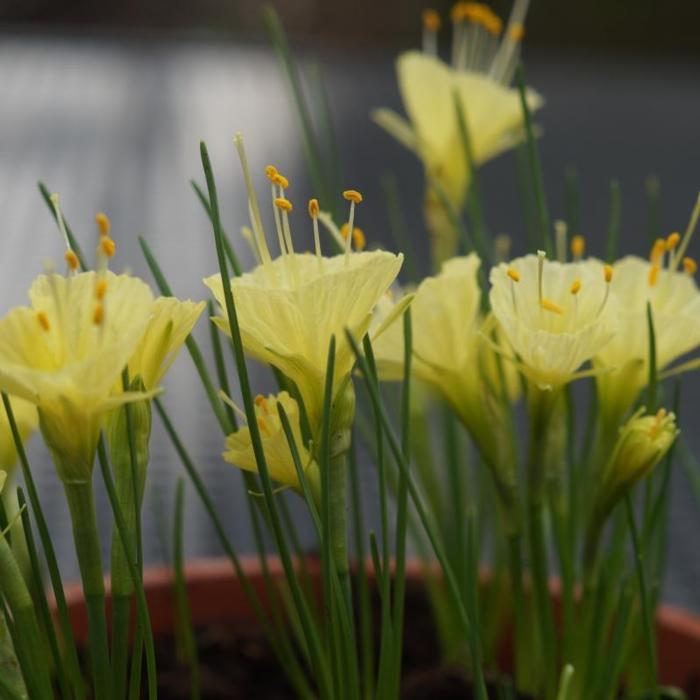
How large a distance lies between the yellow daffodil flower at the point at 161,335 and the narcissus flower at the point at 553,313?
0.10 metres

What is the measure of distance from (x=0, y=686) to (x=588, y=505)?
0.87ft

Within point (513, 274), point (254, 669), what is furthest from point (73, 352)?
point (254, 669)

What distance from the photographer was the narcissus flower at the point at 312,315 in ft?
1.08

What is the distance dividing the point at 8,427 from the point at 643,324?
0.21 meters

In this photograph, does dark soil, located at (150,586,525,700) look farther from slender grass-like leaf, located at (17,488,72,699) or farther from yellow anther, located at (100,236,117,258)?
yellow anther, located at (100,236,117,258)

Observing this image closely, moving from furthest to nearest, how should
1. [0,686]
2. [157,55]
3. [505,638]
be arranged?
[157,55]
[505,638]
[0,686]

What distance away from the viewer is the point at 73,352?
1.04 feet

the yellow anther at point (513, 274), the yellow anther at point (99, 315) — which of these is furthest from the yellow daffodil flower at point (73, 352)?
the yellow anther at point (513, 274)

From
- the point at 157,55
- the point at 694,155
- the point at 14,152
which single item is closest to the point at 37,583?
the point at 14,152

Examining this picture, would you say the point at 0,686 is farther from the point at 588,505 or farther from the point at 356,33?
the point at 356,33

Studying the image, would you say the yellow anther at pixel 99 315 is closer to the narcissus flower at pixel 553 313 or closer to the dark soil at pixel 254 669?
the narcissus flower at pixel 553 313

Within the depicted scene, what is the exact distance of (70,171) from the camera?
1460mm

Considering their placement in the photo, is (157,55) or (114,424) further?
(157,55)

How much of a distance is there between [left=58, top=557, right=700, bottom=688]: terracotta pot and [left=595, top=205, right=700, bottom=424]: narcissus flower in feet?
0.58
